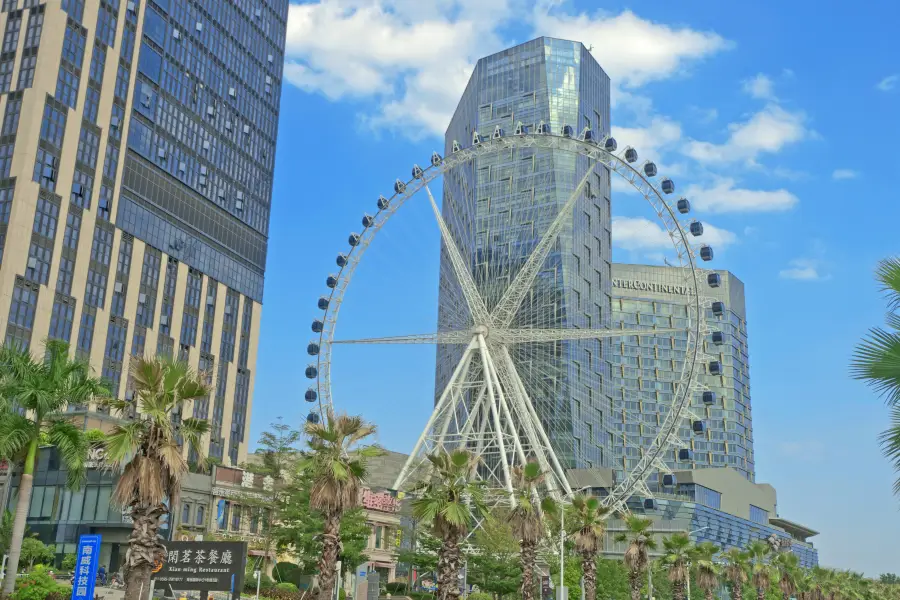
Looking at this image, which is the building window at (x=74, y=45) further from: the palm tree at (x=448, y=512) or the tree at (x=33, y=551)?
the palm tree at (x=448, y=512)

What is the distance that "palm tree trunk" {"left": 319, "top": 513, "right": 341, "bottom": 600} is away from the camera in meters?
34.8

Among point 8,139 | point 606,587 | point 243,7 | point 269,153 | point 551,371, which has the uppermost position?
point 243,7

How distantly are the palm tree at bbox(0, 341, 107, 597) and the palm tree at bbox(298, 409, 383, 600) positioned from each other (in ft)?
26.9

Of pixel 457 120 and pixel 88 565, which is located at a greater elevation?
pixel 457 120

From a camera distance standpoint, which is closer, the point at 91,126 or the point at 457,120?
the point at 91,126

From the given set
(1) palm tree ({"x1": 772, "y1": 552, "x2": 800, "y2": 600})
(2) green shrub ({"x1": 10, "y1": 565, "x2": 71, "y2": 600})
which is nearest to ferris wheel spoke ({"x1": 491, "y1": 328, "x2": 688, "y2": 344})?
(1) palm tree ({"x1": 772, "y1": 552, "x2": 800, "y2": 600})

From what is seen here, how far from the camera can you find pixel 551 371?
86.7m

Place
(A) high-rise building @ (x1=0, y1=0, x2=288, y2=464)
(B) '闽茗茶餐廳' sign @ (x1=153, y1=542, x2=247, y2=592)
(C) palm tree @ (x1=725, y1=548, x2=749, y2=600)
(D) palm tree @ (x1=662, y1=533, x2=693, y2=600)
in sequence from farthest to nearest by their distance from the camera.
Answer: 1. (A) high-rise building @ (x1=0, y1=0, x2=288, y2=464)
2. (C) palm tree @ (x1=725, y1=548, x2=749, y2=600)
3. (D) palm tree @ (x1=662, y1=533, x2=693, y2=600)
4. (B) '闽茗茶餐廳' sign @ (x1=153, y1=542, x2=247, y2=592)

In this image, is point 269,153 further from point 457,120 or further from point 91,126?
point 91,126

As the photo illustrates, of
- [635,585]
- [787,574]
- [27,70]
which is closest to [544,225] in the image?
[635,585]

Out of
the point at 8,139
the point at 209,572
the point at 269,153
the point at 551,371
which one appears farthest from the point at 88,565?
the point at 269,153

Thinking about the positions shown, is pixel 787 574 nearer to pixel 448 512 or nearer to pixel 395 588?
pixel 395 588

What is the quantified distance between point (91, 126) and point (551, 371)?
5843 cm

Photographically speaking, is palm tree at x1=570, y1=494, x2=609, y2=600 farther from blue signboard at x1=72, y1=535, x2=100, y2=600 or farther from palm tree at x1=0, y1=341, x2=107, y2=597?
blue signboard at x1=72, y1=535, x2=100, y2=600
